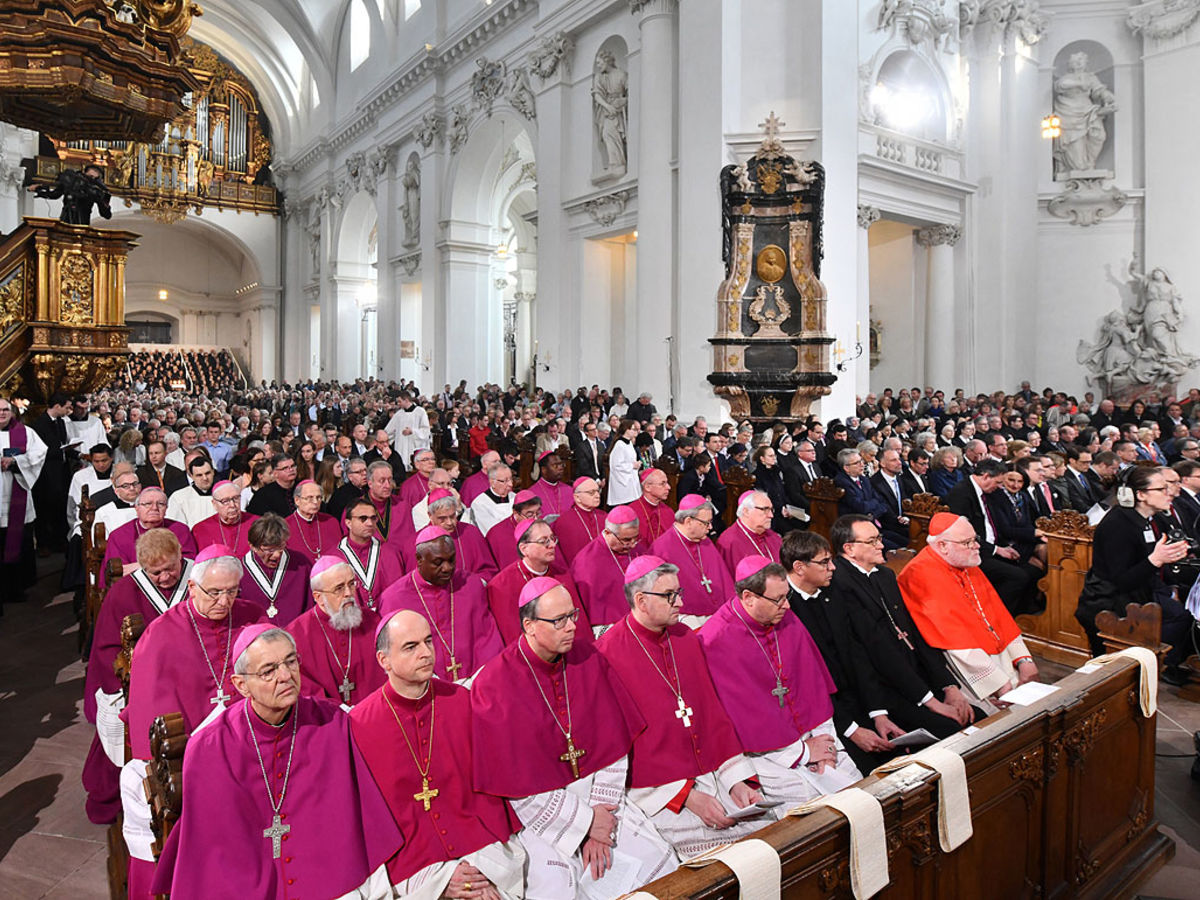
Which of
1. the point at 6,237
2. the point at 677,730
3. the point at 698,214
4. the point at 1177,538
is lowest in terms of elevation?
the point at 677,730

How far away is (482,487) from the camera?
7.83 meters

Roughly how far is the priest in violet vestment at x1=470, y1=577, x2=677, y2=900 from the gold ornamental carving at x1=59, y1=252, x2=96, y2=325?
332 inches

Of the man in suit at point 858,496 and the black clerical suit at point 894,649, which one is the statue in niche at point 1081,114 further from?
the black clerical suit at point 894,649

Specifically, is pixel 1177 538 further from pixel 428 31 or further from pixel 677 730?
pixel 428 31

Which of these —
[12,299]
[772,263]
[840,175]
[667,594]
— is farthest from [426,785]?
[840,175]

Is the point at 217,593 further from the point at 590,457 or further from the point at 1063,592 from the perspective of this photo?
the point at 590,457

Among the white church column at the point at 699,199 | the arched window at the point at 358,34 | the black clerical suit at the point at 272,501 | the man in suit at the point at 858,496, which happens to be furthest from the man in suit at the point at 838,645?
the arched window at the point at 358,34

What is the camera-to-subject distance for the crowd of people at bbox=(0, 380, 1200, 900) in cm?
258

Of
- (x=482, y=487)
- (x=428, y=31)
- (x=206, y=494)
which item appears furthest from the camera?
(x=428, y=31)

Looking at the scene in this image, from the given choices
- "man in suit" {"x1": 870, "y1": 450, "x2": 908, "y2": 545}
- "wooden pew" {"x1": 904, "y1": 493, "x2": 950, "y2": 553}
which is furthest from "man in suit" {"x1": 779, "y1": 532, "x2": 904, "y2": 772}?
"man in suit" {"x1": 870, "y1": 450, "x2": 908, "y2": 545}

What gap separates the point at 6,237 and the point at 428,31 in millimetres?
15977

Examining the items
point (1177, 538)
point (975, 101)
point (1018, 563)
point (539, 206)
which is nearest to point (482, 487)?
point (1018, 563)

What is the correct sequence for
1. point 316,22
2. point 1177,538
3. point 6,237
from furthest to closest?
point 316,22
point 6,237
point 1177,538

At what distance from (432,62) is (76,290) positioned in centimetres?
1482
